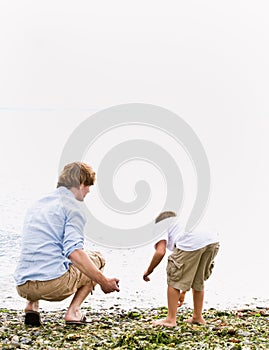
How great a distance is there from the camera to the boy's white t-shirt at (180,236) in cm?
505

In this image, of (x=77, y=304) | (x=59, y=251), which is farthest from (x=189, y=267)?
(x=59, y=251)

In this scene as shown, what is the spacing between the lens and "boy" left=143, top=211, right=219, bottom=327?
499cm

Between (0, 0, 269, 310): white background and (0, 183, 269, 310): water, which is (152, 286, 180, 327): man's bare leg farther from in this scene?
(0, 0, 269, 310): white background

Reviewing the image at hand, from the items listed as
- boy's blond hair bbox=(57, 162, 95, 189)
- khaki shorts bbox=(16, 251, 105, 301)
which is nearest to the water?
khaki shorts bbox=(16, 251, 105, 301)

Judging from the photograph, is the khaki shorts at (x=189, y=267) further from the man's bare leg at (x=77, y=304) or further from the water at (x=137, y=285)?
the water at (x=137, y=285)

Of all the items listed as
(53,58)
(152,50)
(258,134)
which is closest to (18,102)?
(53,58)

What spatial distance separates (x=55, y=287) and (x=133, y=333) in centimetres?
72

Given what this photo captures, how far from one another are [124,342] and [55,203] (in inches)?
48.5

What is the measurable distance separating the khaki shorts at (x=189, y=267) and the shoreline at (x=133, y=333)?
33cm

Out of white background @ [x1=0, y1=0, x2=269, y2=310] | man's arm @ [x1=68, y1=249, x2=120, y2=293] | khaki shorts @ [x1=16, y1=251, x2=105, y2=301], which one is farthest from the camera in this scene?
white background @ [x1=0, y1=0, x2=269, y2=310]

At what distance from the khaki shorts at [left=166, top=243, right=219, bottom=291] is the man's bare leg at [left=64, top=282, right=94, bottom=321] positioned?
2.16ft

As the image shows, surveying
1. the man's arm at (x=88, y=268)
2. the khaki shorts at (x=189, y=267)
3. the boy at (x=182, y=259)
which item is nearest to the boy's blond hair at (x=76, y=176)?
the man's arm at (x=88, y=268)

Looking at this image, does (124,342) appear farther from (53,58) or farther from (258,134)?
(53,58)

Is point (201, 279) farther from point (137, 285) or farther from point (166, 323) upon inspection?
point (137, 285)
